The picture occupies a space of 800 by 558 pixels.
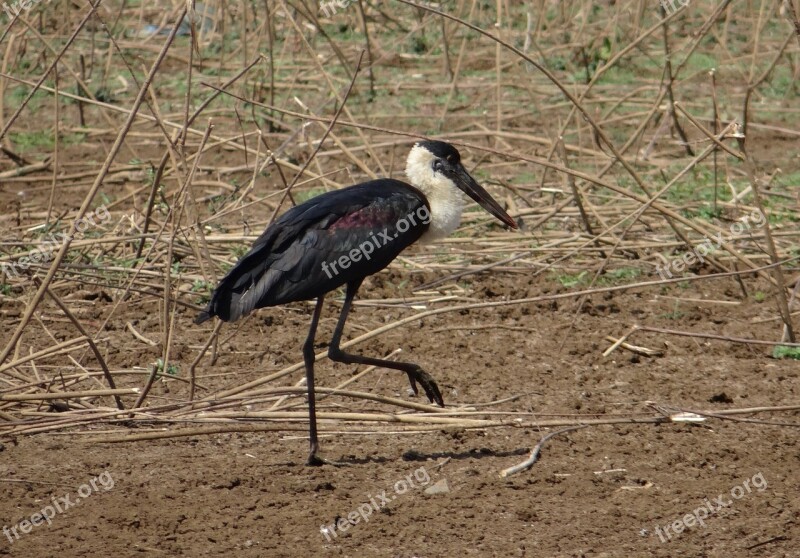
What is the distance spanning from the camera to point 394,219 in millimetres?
5086

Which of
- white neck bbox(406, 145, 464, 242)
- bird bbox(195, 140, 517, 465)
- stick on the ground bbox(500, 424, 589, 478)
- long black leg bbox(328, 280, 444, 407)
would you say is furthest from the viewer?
white neck bbox(406, 145, 464, 242)

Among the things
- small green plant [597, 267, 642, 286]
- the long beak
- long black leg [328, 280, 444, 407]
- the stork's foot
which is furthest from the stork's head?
small green plant [597, 267, 642, 286]

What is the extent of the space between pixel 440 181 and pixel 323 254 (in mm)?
929

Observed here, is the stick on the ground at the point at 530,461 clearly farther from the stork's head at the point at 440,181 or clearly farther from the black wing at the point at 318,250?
the stork's head at the point at 440,181

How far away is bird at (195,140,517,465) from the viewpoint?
15.5ft

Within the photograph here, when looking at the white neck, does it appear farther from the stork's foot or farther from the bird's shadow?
the bird's shadow

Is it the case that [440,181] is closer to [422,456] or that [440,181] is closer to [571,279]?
[422,456]

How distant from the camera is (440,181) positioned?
219 inches

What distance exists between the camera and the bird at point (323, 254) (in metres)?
4.74

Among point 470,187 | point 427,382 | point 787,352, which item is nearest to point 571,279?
Result: point 787,352

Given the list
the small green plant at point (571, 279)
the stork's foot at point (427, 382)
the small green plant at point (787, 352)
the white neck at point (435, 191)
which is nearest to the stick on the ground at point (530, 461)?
the stork's foot at point (427, 382)

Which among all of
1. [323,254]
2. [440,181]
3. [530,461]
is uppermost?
[440,181]

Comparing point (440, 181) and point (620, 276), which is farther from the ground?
point (440, 181)

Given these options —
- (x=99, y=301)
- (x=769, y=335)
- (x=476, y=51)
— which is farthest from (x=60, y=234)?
(x=476, y=51)
